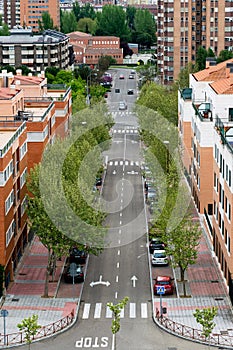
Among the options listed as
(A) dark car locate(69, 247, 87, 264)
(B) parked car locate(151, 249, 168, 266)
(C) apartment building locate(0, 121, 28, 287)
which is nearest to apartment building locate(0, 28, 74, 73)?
(C) apartment building locate(0, 121, 28, 287)

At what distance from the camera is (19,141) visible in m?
58.7

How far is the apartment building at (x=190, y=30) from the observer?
147m

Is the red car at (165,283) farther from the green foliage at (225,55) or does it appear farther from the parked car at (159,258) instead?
the green foliage at (225,55)

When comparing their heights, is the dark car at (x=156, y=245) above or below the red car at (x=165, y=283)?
above

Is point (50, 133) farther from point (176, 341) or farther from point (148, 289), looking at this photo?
point (176, 341)

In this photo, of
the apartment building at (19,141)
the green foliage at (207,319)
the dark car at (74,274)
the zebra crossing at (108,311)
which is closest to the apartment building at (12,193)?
the apartment building at (19,141)

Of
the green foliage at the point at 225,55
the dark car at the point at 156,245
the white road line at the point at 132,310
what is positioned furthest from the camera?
the green foliage at the point at 225,55

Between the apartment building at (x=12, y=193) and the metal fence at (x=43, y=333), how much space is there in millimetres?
6756

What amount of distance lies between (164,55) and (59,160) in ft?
305

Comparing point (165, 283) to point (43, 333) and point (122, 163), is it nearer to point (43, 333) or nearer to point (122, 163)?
point (43, 333)

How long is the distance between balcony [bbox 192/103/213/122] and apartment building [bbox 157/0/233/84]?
249 ft

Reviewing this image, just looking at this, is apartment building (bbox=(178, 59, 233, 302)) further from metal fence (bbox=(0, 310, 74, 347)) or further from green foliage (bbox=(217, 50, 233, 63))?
green foliage (bbox=(217, 50, 233, 63))

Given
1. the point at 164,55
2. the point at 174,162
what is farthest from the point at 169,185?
the point at 164,55

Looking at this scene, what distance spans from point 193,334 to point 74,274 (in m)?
10.6
